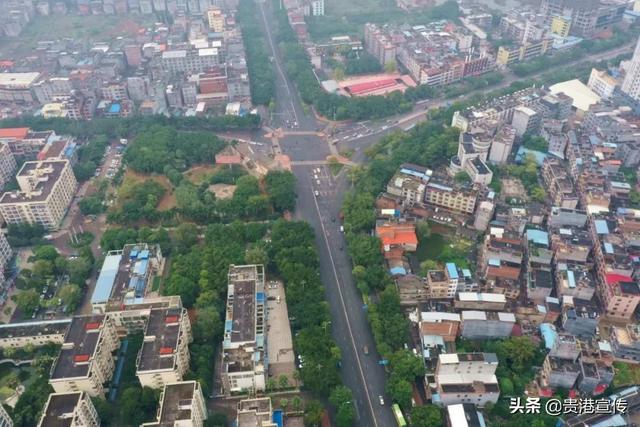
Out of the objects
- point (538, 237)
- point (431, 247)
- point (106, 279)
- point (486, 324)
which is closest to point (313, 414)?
point (486, 324)

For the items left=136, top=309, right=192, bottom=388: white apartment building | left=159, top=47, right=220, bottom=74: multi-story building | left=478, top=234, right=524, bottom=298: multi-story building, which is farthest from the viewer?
left=159, top=47, right=220, bottom=74: multi-story building

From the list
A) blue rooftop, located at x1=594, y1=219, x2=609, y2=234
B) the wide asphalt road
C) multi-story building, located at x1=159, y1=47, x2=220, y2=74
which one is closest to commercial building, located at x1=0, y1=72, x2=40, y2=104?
multi-story building, located at x1=159, y1=47, x2=220, y2=74

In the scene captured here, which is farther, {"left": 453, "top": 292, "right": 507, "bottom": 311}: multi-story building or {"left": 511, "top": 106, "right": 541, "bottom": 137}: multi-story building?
{"left": 511, "top": 106, "right": 541, "bottom": 137}: multi-story building

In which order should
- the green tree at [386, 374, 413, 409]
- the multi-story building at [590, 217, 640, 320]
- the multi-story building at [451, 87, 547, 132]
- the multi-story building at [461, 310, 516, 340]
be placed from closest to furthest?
the green tree at [386, 374, 413, 409] → the multi-story building at [461, 310, 516, 340] → the multi-story building at [590, 217, 640, 320] → the multi-story building at [451, 87, 547, 132]

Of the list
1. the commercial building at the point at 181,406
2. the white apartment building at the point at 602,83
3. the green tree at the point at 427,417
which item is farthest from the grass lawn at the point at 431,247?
the white apartment building at the point at 602,83

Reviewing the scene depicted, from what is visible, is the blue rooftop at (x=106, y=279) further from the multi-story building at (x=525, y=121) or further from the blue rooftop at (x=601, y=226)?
the multi-story building at (x=525, y=121)

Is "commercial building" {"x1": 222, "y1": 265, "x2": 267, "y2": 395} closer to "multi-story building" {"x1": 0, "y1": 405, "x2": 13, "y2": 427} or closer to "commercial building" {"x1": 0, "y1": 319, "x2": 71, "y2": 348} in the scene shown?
"commercial building" {"x1": 0, "y1": 319, "x2": 71, "y2": 348}
